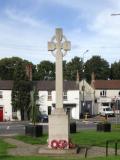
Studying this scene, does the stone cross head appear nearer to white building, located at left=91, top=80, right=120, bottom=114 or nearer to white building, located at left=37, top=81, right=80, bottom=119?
white building, located at left=37, top=81, right=80, bottom=119

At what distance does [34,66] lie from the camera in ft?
495

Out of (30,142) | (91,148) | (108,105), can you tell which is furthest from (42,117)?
(91,148)

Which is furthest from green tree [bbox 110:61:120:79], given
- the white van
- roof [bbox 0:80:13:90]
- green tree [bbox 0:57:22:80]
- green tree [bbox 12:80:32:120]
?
green tree [bbox 12:80:32:120]

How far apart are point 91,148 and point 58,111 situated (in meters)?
2.89

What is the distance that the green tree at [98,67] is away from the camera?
161500mm

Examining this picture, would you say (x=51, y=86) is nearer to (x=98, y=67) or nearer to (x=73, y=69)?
(x=73, y=69)

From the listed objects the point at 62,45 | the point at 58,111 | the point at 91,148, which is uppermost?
the point at 62,45

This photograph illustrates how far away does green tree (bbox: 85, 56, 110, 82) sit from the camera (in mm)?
161500

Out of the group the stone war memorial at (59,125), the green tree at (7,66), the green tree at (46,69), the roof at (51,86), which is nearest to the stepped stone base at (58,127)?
the stone war memorial at (59,125)

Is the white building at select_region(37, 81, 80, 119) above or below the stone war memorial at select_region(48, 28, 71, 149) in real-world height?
above

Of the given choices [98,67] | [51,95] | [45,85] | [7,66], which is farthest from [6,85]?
[98,67]

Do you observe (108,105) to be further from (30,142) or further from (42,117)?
(30,142)

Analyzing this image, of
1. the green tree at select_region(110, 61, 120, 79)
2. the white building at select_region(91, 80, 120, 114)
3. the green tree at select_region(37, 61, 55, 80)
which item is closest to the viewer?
the white building at select_region(91, 80, 120, 114)

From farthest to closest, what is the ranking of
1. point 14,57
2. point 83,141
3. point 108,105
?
point 14,57 → point 108,105 → point 83,141
